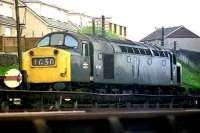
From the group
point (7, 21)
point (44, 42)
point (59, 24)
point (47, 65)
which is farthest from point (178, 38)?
point (47, 65)

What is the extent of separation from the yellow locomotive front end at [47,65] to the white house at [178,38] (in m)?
77.4

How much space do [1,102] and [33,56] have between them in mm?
6442

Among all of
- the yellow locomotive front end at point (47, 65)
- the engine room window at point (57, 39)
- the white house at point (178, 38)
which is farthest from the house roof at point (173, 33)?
the yellow locomotive front end at point (47, 65)

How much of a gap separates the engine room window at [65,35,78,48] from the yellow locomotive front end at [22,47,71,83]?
2.56ft

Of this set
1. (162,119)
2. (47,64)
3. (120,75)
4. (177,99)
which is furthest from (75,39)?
(162,119)

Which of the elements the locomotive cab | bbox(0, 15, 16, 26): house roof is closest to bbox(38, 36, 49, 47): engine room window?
the locomotive cab

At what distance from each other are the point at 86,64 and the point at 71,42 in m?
1.08

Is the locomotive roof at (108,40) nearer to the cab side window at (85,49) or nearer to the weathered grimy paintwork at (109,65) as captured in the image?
the weathered grimy paintwork at (109,65)

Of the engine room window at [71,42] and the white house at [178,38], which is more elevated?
the white house at [178,38]

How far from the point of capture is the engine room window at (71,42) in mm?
22031

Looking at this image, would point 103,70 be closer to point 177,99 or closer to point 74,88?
point 74,88

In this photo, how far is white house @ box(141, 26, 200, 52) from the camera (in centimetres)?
10207

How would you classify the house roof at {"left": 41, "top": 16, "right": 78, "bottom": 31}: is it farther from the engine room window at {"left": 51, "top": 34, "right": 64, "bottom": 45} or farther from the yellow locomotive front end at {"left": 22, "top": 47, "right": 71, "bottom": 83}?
the yellow locomotive front end at {"left": 22, "top": 47, "right": 71, "bottom": 83}

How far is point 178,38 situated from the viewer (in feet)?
352
